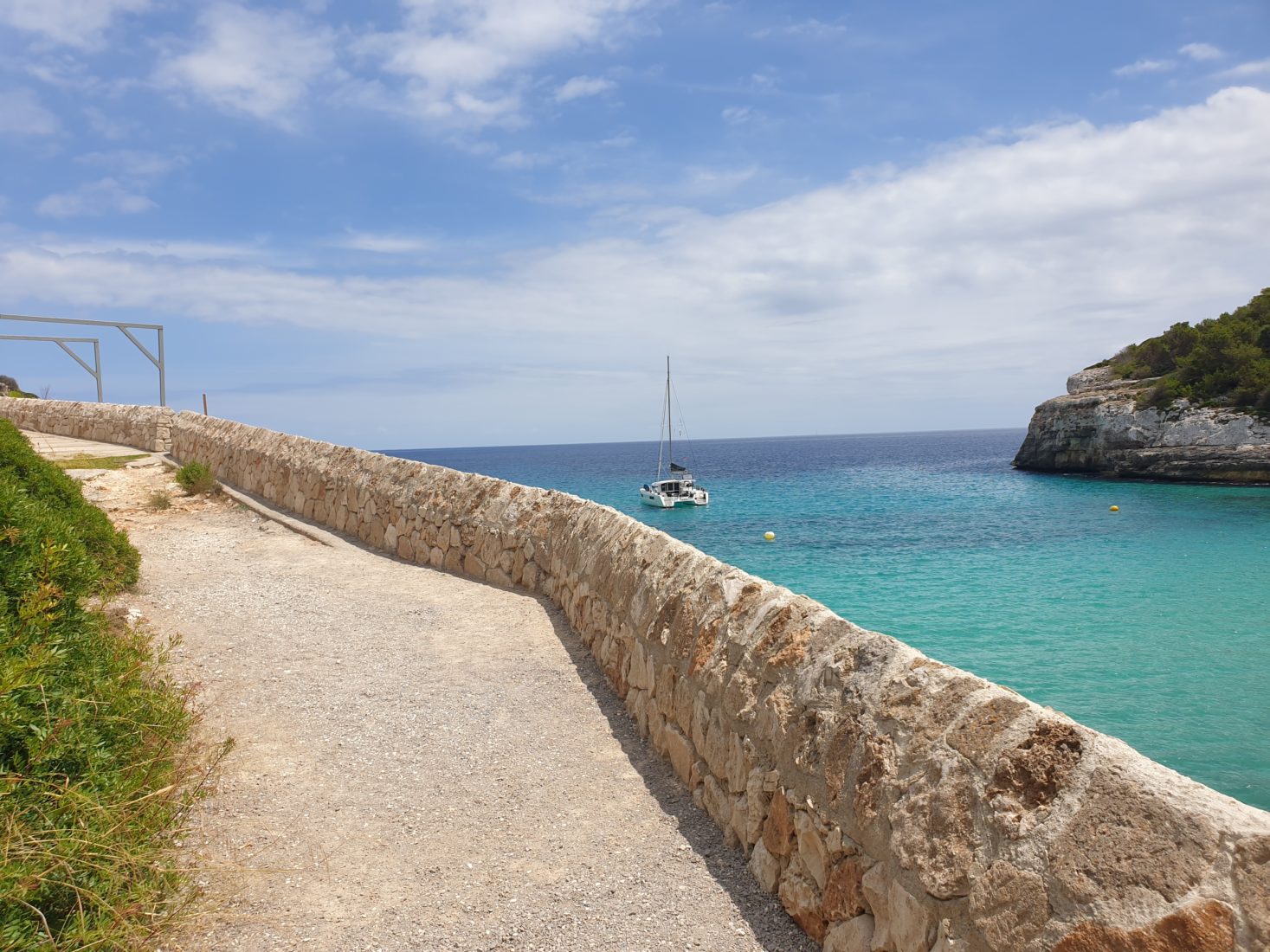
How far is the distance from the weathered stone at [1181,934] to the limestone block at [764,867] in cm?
174

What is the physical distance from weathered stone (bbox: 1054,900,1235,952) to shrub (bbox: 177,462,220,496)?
597 inches

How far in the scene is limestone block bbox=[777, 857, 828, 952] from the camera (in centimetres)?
341

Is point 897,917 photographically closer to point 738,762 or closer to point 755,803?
point 755,803

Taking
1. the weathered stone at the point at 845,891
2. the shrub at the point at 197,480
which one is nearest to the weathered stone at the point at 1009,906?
the weathered stone at the point at 845,891

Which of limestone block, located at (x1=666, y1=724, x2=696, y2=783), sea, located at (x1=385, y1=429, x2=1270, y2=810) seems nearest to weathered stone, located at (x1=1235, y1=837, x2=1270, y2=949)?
limestone block, located at (x1=666, y1=724, x2=696, y2=783)

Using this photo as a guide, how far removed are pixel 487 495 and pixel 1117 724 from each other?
33.0ft

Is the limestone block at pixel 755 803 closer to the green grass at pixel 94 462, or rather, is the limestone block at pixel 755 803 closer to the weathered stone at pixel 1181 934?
the weathered stone at pixel 1181 934

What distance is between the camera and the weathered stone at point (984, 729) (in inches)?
106

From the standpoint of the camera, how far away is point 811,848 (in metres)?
3.47

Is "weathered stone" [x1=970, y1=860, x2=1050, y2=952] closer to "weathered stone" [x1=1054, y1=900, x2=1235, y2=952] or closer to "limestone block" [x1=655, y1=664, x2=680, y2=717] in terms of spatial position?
"weathered stone" [x1=1054, y1=900, x2=1235, y2=952]

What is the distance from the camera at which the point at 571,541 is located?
26.1ft

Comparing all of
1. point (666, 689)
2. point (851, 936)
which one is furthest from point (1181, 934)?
point (666, 689)

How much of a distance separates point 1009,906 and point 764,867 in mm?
1592

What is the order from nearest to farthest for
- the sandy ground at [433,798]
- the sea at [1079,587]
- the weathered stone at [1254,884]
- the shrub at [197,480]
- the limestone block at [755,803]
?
the weathered stone at [1254,884], the sandy ground at [433,798], the limestone block at [755,803], the sea at [1079,587], the shrub at [197,480]
